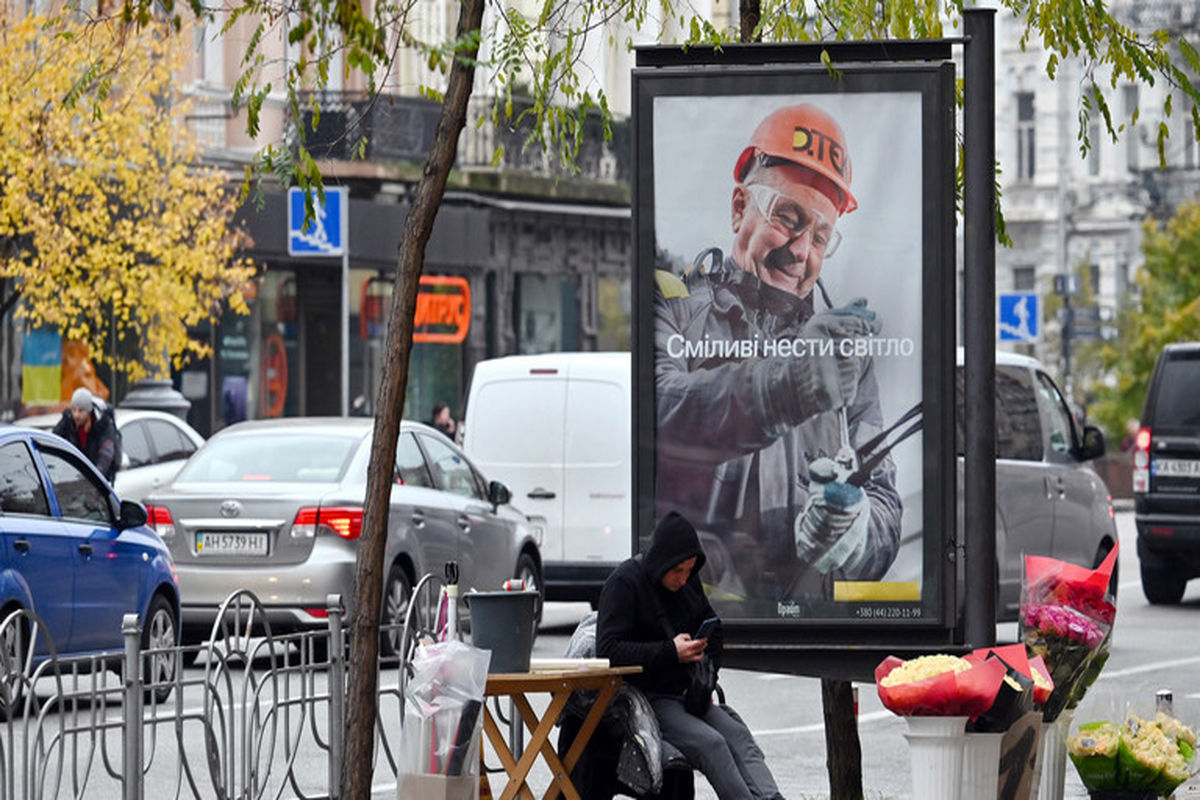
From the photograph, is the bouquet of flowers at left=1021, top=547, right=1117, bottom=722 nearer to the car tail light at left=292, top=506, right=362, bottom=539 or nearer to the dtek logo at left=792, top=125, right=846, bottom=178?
the dtek logo at left=792, top=125, right=846, bottom=178

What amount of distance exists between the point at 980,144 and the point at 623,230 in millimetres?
38948

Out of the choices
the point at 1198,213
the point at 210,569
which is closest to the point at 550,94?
the point at 210,569

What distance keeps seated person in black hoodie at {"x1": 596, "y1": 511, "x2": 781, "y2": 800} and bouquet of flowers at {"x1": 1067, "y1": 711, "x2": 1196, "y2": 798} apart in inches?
51.0

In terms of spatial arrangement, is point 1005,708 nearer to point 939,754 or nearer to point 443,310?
point 939,754

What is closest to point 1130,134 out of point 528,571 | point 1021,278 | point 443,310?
point 1021,278

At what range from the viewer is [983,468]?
9.65m

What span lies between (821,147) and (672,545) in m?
1.49

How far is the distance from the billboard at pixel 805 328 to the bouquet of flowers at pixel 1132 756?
103cm

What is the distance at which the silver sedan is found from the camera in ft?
56.5

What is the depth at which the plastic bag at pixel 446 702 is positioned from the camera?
27.7ft

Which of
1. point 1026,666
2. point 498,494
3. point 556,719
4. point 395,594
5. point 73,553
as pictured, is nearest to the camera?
point 1026,666

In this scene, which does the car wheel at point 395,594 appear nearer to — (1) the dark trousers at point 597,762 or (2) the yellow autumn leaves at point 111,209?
(1) the dark trousers at point 597,762

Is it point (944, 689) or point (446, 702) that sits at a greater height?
point (944, 689)

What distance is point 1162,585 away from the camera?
23.8m
